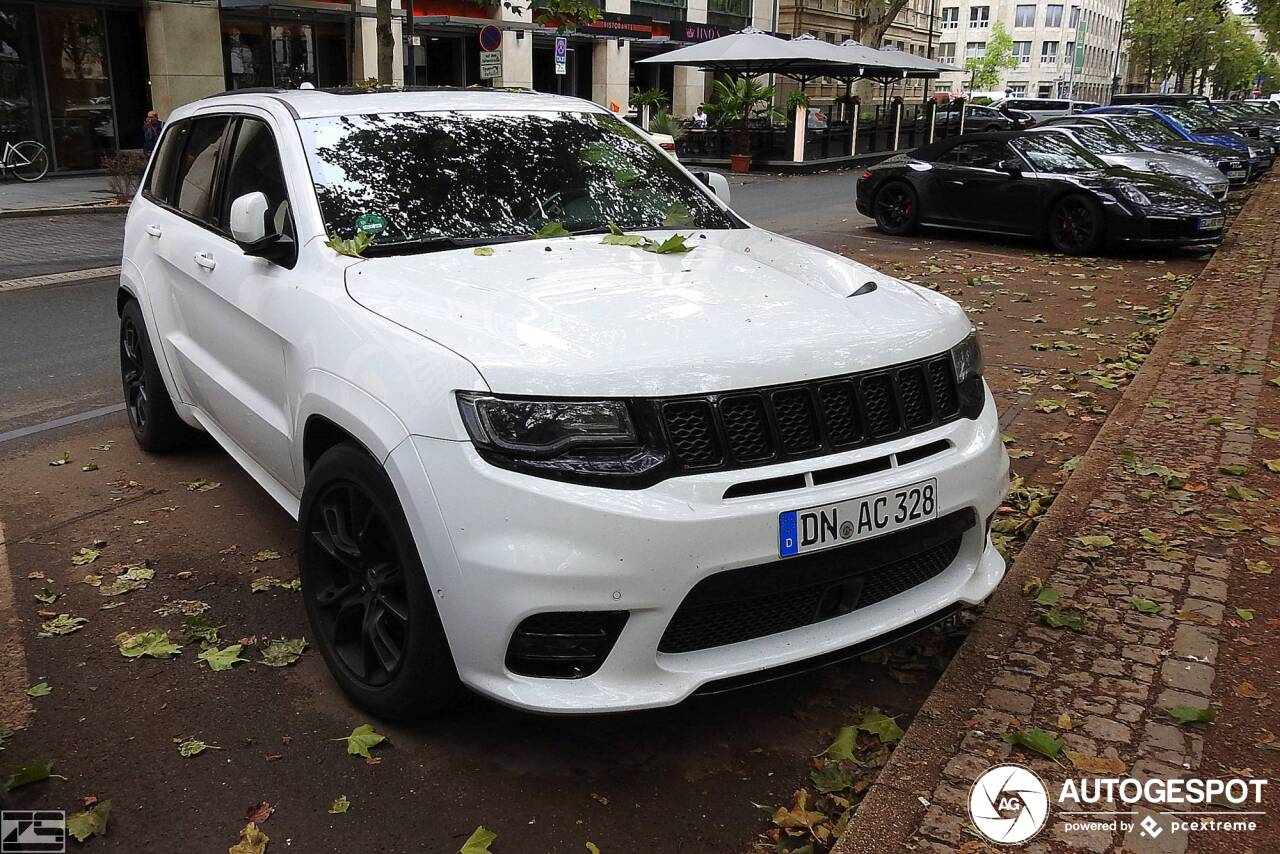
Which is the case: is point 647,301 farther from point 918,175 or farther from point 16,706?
point 918,175

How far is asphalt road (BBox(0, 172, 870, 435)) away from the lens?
6859mm

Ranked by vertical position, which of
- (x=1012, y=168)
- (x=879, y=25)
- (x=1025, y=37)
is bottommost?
(x=1012, y=168)

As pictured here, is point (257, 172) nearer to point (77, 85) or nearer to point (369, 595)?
point (369, 595)

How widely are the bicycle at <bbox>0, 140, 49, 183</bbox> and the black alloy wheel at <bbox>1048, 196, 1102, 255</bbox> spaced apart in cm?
1832

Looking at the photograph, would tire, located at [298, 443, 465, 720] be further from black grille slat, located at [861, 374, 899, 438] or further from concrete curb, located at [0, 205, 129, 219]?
concrete curb, located at [0, 205, 129, 219]

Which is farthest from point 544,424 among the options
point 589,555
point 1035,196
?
point 1035,196

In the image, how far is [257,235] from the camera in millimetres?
3631

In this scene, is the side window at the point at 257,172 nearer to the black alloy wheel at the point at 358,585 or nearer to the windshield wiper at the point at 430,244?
the windshield wiper at the point at 430,244

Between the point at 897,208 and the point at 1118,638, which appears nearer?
the point at 1118,638

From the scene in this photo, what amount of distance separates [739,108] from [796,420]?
26229 millimetres

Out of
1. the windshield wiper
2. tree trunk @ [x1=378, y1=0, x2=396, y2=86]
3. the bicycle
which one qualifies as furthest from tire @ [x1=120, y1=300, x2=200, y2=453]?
the bicycle

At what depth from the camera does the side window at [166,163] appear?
5.22 metres

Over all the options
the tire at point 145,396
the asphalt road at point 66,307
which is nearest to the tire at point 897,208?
the asphalt road at point 66,307

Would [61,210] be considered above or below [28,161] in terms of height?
below
